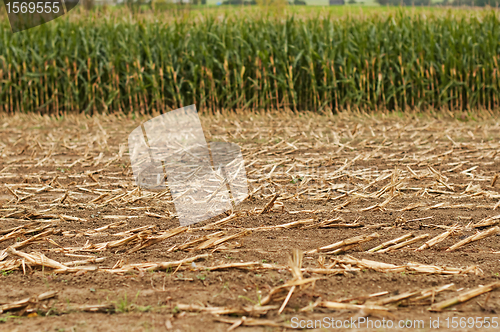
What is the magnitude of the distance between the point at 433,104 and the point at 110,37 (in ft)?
22.7

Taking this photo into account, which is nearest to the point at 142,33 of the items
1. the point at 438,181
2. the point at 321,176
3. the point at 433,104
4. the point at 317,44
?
the point at 317,44

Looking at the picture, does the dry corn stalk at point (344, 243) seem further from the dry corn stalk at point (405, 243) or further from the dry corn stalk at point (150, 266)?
the dry corn stalk at point (150, 266)

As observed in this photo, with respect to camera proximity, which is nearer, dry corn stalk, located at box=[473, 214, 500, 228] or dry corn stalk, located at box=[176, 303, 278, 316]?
dry corn stalk, located at box=[176, 303, 278, 316]

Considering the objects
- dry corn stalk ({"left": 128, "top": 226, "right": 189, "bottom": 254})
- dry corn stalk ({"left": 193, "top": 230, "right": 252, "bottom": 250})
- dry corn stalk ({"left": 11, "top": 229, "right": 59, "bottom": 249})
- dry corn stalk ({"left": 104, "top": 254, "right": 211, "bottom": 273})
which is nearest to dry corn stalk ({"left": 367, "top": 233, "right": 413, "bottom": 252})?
dry corn stalk ({"left": 193, "top": 230, "right": 252, "bottom": 250})

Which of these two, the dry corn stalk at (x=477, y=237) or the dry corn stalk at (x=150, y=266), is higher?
the dry corn stalk at (x=150, y=266)

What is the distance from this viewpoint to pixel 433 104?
32.8ft

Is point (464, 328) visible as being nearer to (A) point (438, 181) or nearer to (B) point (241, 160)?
(A) point (438, 181)

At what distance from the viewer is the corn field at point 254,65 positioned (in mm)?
10055

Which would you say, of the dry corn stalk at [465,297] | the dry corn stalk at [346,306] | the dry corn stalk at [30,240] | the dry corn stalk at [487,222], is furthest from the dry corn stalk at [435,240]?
the dry corn stalk at [30,240]

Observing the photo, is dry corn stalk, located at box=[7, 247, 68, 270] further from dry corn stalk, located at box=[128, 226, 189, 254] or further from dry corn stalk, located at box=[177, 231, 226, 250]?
dry corn stalk, located at box=[177, 231, 226, 250]

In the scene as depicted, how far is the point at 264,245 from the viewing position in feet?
9.52

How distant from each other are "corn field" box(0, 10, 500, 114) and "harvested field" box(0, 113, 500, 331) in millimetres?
4594

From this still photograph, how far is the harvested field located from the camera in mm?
2133

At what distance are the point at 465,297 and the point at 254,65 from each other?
28.3 ft
